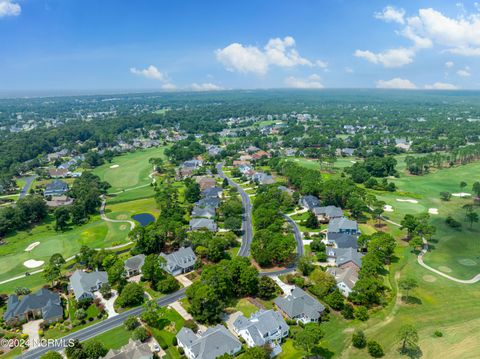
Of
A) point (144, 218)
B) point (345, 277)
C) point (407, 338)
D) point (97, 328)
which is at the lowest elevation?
point (144, 218)

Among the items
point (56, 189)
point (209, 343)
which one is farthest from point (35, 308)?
point (56, 189)

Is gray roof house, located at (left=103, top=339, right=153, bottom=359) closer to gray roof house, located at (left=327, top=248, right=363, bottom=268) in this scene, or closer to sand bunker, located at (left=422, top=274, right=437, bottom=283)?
gray roof house, located at (left=327, top=248, right=363, bottom=268)

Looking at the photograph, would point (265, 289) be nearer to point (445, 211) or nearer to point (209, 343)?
point (209, 343)

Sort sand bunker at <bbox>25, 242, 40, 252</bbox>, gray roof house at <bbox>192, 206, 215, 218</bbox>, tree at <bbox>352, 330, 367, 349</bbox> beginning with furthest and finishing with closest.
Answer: gray roof house at <bbox>192, 206, 215, 218</bbox>
sand bunker at <bbox>25, 242, 40, 252</bbox>
tree at <bbox>352, 330, 367, 349</bbox>

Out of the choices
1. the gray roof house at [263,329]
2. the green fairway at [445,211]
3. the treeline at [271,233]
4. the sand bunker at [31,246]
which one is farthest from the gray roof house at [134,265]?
the green fairway at [445,211]

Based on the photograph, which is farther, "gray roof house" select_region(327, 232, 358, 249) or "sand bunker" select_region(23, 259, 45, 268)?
"gray roof house" select_region(327, 232, 358, 249)

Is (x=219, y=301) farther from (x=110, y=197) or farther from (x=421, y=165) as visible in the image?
(x=421, y=165)

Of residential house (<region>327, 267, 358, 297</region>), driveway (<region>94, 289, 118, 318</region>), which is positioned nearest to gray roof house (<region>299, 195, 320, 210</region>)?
residential house (<region>327, 267, 358, 297</region>)
